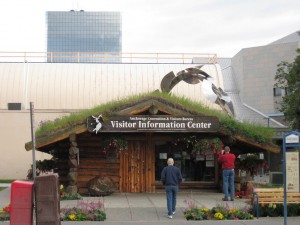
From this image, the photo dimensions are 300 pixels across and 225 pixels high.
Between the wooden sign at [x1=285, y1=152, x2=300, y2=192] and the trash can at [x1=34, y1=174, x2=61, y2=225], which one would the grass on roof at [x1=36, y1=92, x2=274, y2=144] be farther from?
the trash can at [x1=34, y1=174, x2=61, y2=225]

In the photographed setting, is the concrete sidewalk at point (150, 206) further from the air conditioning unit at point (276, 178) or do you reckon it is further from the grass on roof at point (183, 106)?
the air conditioning unit at point (276, 178)

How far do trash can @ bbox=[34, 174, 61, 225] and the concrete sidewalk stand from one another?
2803mm

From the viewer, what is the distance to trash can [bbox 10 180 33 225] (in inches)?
444

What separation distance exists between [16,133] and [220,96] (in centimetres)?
1689

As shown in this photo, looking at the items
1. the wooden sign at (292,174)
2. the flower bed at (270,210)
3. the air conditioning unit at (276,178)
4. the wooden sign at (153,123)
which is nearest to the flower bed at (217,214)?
the flower bed at (270,210)

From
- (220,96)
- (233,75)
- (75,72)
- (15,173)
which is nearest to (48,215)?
(220,96)

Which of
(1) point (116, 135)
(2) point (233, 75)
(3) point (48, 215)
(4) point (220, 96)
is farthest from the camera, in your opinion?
(2) point (233, 75)

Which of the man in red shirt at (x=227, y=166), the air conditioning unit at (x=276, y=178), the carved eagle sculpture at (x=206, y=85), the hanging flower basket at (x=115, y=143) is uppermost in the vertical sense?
the carved eagle sculpture at (x=206, y=85)

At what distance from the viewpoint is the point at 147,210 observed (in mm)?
16328

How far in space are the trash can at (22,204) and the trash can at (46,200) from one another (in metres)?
0.14

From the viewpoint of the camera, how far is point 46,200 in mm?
11344

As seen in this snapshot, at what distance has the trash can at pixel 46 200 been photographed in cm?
1130

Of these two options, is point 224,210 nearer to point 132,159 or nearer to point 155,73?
point 132,159

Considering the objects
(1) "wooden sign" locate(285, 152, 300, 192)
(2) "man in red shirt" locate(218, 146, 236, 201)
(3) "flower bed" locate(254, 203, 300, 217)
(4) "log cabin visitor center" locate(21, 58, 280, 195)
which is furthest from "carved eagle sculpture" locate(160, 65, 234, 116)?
(1) "wooden sign" locate(285, 152, 300, 192)
